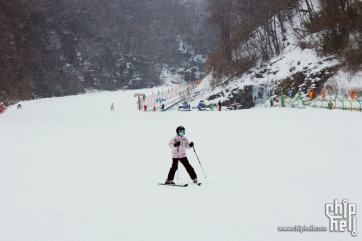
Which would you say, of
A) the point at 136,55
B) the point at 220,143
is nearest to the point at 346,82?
the point at 220,143

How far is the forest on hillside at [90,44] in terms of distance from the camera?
2116 inches

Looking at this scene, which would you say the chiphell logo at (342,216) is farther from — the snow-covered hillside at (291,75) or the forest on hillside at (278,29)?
the forest on hillside at (278,29)

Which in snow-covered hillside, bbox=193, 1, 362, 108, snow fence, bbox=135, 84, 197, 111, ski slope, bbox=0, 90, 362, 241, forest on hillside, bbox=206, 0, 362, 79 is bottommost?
ski slope, bbox=0, 90, 362, 241

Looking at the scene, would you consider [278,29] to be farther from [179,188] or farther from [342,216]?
[342,216]

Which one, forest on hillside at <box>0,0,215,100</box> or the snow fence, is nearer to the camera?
the snow fence

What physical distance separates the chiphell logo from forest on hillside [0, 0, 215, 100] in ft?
145

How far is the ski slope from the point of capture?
5559 mm

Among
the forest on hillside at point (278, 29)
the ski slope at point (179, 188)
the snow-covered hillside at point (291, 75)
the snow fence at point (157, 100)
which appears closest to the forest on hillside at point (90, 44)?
the snow fence at point (157, 100)

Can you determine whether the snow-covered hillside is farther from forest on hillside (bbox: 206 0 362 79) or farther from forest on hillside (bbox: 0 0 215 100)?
forest on hillside (bbox: 0 0 215 100)

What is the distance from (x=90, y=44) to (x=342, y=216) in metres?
71.6

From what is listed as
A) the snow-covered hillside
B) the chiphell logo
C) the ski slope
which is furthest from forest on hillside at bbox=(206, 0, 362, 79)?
the chiphell logo

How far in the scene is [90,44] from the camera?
7144 cm

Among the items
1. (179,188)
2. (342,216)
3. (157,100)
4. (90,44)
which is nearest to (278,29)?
(157,100)

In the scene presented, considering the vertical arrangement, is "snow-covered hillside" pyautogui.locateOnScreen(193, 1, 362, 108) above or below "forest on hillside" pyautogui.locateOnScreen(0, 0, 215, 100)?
below
